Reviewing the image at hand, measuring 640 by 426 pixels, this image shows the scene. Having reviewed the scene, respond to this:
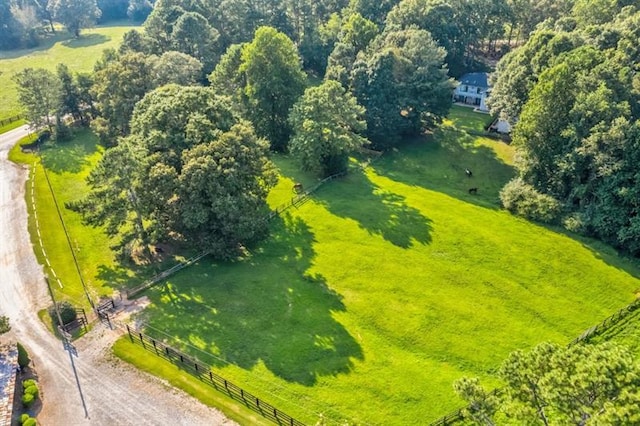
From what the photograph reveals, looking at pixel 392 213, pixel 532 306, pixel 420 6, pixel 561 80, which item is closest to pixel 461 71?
pixel 420 6

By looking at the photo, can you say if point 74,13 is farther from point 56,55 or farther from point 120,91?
point 120,91

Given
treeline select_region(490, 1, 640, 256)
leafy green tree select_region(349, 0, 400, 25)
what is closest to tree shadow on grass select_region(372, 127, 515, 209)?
treeline select_region(490, 1, 640, 256)

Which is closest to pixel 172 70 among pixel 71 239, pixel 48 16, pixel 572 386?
pixel 71 239

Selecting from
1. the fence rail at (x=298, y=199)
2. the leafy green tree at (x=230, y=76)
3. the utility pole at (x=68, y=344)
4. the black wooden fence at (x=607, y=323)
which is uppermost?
the leafy green tree at (x=230, y=76)

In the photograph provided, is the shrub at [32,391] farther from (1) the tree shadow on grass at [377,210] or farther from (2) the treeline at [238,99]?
(1) the tree shadow on grass at [377,210]

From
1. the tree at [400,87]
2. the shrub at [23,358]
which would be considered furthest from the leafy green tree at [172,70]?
the shrub at [23,358]

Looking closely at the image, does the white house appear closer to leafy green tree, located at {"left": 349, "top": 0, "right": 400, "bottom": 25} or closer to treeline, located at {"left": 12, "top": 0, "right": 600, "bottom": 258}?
treeline, located at {"left": 12, "top": 0, "right": 600, "bottom": 258}
